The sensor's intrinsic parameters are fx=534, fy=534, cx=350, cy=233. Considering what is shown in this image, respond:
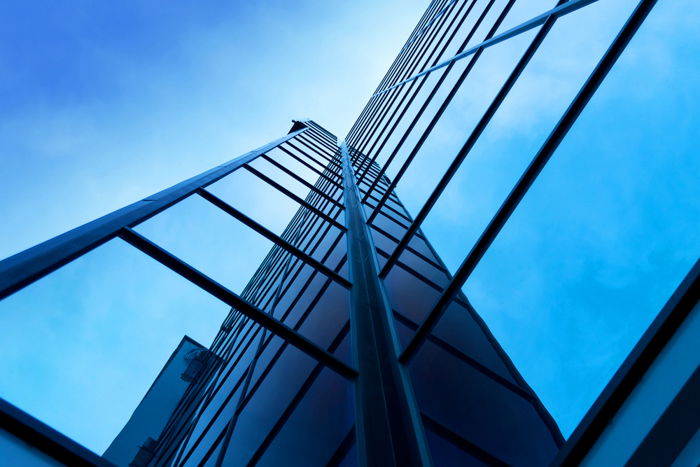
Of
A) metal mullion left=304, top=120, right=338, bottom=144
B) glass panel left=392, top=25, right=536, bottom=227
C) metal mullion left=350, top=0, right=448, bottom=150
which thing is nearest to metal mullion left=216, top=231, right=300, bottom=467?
glass panel left=392, top=25, right=536, bottom=227

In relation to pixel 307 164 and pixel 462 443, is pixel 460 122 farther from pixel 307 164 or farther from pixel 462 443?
pixel 307 164

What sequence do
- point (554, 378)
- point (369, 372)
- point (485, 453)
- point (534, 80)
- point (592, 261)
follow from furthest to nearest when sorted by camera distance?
point (534, 80)
point (369, 372)
point (485, 453)
point (554, 378)
point (592, 261)

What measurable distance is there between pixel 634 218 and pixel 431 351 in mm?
2155

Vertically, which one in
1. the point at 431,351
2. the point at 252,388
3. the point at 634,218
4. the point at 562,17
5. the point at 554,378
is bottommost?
the point at 252,388

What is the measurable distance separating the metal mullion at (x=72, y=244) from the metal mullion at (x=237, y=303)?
0.20 m

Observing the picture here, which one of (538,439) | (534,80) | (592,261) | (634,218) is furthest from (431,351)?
(534,80)

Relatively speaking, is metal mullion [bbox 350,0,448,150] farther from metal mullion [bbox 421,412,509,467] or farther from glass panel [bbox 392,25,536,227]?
metal mullion [bbox 421,412,509,467]

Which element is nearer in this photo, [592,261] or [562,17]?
[592,261]

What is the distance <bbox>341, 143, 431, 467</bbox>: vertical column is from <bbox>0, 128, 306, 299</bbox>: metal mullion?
205 cm

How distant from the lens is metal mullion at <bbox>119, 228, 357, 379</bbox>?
12.9 feet

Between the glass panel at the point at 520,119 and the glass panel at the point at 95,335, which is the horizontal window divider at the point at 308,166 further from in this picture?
the glass panel at the point at 95,335

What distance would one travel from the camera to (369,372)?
3938 millimetres

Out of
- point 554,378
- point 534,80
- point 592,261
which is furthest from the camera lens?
point 534,80

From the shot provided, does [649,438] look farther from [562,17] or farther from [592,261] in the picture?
[562,17]
